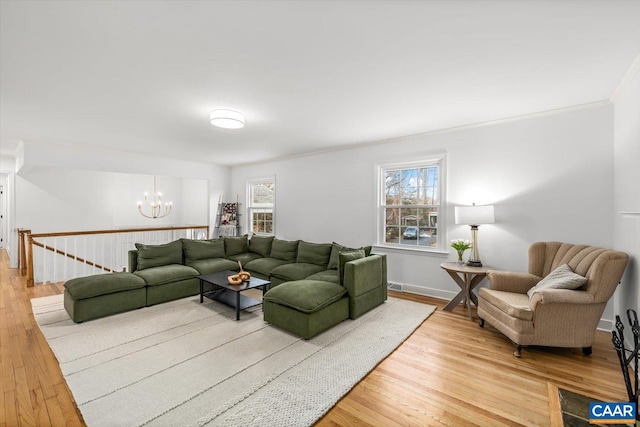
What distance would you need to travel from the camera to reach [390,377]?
92.1 inches

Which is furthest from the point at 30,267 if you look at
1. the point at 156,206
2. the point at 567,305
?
the point at 567,305

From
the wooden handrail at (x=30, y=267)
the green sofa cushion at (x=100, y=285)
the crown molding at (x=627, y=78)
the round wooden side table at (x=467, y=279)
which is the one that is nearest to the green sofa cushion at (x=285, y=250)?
the green sofa cushion at (x=100, y=285)

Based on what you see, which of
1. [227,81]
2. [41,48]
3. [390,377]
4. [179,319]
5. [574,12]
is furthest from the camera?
[179,319]

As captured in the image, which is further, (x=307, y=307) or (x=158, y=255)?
(x=158, y=255)

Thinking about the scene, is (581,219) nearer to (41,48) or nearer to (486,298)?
(486,298)

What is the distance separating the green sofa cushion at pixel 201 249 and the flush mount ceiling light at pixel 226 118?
256 centimetres

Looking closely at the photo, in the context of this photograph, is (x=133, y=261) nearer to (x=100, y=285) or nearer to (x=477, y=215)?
(x=100, y=285)

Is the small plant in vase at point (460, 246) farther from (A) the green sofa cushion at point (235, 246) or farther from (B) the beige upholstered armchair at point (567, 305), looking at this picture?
(A) the green sofa cushion at point (235, 246)

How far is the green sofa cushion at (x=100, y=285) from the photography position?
11.1 ft

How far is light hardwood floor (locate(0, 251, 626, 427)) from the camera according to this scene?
189 centimetres

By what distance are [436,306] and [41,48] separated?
15.7 feet

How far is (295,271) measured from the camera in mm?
4387

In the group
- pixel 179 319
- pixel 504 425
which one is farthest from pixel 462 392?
pixel 179 319

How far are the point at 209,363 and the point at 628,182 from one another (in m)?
4.14
